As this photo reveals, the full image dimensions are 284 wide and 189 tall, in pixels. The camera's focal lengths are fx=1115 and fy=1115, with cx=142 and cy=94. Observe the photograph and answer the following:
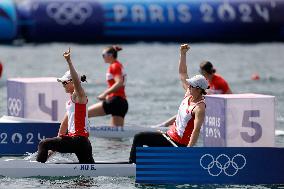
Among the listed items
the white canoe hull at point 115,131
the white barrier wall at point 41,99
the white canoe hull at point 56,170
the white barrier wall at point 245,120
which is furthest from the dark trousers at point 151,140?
the white canoe hull at point 115,131

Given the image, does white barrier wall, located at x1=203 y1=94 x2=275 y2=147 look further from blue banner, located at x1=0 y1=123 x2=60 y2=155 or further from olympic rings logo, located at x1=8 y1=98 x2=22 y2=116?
olympic rings logo, located at x1=8 y1=98 x2=22 y2=116

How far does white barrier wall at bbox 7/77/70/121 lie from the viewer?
2173 centimetres

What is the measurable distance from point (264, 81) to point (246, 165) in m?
19.6

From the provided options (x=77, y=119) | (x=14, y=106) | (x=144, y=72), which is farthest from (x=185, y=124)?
(x=144, y=72)

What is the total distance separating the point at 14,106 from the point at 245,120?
5743 millimetres

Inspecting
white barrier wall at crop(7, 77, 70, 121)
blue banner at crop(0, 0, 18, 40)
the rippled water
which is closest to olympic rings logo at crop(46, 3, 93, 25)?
the rippled water

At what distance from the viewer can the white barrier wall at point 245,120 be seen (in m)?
18.4

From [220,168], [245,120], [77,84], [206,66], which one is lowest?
[220,168]

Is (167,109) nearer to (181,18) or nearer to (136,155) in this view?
(136,155)

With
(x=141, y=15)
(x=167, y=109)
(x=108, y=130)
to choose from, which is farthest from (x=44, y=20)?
(x=108, y=130)

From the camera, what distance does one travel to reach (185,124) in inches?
642

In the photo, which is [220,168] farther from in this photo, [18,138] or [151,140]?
[18,138]

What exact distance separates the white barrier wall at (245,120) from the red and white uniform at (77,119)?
2.75 meters

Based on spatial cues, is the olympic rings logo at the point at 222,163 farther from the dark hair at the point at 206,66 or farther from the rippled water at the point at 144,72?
the dark hair at the point at 206,66
